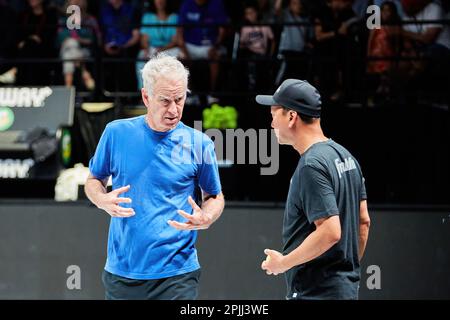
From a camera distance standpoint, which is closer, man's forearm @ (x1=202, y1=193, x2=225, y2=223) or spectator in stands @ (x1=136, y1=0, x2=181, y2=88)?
man's forearm @ (x1=202, y1=193, x2=225, y2=223)

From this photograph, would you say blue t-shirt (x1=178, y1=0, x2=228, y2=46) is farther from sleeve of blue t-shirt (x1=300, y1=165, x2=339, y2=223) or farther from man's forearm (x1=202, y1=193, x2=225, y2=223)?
sleeve of blue t-shirt (x1=300, y1=165, x2=339, y2=223)

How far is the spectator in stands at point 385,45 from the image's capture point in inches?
310

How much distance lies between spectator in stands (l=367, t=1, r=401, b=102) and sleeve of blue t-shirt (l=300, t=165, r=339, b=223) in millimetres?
4058

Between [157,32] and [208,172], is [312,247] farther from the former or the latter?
[157,32]

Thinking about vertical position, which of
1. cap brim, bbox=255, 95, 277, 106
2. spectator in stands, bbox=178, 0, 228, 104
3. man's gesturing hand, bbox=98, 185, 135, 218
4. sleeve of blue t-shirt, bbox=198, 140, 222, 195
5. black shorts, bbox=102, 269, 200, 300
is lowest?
black shorts, bbox=102, 269, 200, 300

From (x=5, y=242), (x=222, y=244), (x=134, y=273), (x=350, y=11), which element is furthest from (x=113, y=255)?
(x=350, y=11)

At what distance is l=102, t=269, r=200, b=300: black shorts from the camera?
447 cm

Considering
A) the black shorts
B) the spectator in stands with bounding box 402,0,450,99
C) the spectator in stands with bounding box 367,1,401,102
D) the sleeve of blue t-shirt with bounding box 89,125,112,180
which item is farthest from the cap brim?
the spectator in stands with bounding box 402,0,450,99

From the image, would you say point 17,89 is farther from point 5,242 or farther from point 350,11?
point 350,11

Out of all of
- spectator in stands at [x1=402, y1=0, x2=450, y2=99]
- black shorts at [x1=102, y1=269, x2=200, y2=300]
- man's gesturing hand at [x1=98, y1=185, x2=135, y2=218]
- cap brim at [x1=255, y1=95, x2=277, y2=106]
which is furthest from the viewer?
spectator in stands at [x1=402, y1=0, x2=450, y2=99]

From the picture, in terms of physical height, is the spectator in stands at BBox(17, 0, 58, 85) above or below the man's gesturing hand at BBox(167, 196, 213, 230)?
above

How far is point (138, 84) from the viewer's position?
8.99 metres

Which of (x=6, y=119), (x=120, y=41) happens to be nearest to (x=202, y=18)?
(x=120, y=41)

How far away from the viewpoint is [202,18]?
882 centimetres
